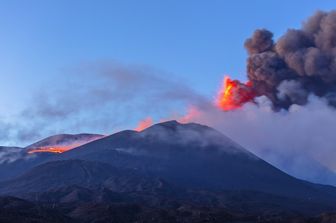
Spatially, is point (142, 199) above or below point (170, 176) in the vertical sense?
below

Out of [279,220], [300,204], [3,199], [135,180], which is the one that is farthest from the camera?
[135,180]

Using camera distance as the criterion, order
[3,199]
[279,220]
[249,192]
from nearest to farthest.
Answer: [279,220] → [3,199] → [249,192]

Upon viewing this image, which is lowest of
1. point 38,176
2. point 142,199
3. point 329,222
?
point 329,222

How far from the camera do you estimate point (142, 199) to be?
142m

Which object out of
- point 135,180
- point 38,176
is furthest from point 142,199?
point 38,176

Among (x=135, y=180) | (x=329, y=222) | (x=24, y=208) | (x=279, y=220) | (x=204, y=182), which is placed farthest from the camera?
(x=204, y=182)

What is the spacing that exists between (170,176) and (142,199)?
5696 cm

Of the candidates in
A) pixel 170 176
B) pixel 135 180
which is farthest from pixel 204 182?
pixel 135 180

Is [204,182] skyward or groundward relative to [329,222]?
skyward

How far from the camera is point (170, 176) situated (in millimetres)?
198125

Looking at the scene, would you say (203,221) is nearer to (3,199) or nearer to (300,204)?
(3,199)

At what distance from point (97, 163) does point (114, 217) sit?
102863mm

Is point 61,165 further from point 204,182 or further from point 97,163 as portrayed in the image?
point 204,182

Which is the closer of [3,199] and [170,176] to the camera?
[3,199]
